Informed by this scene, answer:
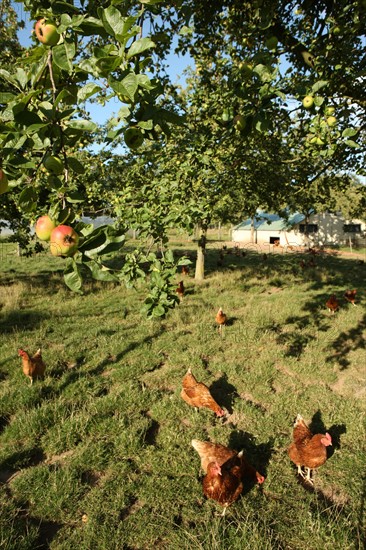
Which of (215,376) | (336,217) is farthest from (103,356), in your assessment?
(336,217)

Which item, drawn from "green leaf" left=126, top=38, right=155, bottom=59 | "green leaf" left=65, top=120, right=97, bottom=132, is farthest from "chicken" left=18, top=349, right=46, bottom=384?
"green leaf" left=126, top=38, right=155, bottom=59

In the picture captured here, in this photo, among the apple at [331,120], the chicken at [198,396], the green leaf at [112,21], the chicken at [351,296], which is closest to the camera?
the green leaf at [112,21]

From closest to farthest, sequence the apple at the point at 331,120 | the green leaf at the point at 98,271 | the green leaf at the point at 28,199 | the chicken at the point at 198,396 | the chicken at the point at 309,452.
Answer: the green leaf at the point at 98,271 → the green leaf at the point at 28,199 → the apple at the point at 331,120 → the chicken at the point at 309,452 → the chicken at the point at 198,396

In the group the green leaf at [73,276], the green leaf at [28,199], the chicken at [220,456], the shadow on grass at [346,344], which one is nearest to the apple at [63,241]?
the green leaf at [73,276]

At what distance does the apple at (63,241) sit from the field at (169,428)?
319 centimetres

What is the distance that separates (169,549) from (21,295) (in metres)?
9.84

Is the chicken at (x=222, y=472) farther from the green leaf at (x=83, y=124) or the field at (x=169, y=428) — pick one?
the green leaf at (x=83, y=124)

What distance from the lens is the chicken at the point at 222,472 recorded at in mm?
3312

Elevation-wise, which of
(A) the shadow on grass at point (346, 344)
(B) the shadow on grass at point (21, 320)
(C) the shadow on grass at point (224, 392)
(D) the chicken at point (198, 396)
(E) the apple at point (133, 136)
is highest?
(E) the apple at point (133, 136)

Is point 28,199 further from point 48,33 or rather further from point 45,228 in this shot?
point 48,33

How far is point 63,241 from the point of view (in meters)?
1.11

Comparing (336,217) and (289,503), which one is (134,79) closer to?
(289,503)

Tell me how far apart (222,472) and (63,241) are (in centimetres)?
335

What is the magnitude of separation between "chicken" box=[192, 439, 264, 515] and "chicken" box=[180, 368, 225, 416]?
94cm
